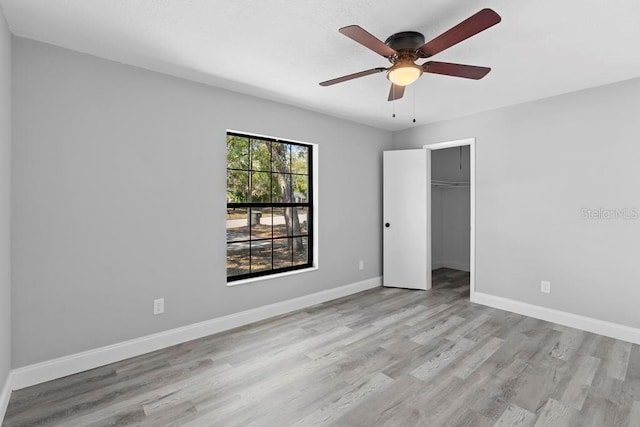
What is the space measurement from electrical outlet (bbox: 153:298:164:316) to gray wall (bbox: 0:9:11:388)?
0.90m

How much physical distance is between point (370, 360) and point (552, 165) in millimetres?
2851

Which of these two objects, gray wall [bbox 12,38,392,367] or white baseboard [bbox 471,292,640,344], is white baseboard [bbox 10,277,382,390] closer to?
gray wall [bbox 12,38,392,367]

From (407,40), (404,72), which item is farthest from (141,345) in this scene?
(407,40)

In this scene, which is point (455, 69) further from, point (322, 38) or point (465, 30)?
point (322, 38)

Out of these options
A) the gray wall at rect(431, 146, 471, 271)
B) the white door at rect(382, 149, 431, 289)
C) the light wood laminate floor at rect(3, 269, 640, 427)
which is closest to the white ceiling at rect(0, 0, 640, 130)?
the white door at rect(382, 149, 431, 289)

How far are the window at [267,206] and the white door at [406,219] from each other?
1.32 meters

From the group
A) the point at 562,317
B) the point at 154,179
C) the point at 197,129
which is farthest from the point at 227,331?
the point at 562,317

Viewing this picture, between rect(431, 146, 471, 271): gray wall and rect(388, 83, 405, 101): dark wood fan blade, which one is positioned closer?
rect(388, 83, 405, 101): dark wood fan blade

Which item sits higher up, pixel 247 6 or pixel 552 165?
pixel 247 6

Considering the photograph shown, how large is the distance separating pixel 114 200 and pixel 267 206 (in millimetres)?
1520

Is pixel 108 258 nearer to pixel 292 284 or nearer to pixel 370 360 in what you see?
pixel 292 284

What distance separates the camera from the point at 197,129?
2936 millimetres

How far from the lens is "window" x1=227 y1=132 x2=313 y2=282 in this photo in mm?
3361

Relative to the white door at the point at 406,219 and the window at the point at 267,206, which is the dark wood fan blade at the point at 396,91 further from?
the white door at the point at 406,219
